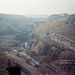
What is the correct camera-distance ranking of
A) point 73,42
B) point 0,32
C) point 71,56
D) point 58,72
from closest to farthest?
point 58,72, point 71,56, point 73,42, point 0,32

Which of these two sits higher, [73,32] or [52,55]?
[73,32]

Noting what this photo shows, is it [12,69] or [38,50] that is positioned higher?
[12,69]

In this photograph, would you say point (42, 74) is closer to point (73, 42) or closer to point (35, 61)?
point (35, 61)

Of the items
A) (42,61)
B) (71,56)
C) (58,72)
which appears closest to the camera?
(58,72)

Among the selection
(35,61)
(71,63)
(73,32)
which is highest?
(73,32)

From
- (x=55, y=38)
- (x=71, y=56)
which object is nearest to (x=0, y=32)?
(x=55, y=38)

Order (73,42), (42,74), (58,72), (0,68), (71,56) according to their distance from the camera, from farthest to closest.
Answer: (73,42) < (71,56) < (58,72) < (42,74) < (0,68)

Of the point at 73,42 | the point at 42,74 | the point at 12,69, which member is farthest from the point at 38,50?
the point at 12,69

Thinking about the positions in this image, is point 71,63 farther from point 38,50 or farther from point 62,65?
point 38,50

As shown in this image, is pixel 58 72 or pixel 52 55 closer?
pixel 58 72
